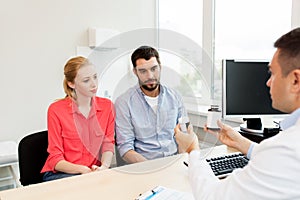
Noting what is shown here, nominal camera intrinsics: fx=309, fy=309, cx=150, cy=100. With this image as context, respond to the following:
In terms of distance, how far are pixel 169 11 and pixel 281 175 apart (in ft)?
8.74

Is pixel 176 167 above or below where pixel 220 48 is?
below

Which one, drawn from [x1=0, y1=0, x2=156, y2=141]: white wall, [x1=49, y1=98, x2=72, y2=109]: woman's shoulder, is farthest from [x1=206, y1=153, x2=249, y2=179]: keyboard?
[x1=0, y1=0, x2=156, y2=141]: white wall

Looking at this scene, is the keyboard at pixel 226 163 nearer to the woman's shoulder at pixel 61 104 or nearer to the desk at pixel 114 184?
the desk at pixel 114 184

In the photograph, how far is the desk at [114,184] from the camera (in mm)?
1142

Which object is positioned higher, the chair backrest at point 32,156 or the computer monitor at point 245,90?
the computer monitor at point 245,90

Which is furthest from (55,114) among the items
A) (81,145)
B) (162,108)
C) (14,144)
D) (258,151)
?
(258,151)

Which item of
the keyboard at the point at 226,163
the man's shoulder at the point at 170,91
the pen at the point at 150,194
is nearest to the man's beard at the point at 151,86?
the man's shoulder at the point at 170,91

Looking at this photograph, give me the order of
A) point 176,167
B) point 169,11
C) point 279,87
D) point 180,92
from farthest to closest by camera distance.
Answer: point 169,11
point 180,92
point 176,167
point 279,87

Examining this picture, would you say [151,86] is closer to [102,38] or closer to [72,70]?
[72,70]

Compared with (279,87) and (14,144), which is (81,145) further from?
(279,87)

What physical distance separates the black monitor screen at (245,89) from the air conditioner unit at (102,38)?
48.2 inches

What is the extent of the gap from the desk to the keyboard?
0.43ft

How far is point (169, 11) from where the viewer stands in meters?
3.12

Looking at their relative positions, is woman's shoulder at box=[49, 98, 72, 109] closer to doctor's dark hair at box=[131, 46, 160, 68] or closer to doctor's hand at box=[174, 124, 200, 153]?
doctor's dark hair at box=[131, 46, 160, 68]
